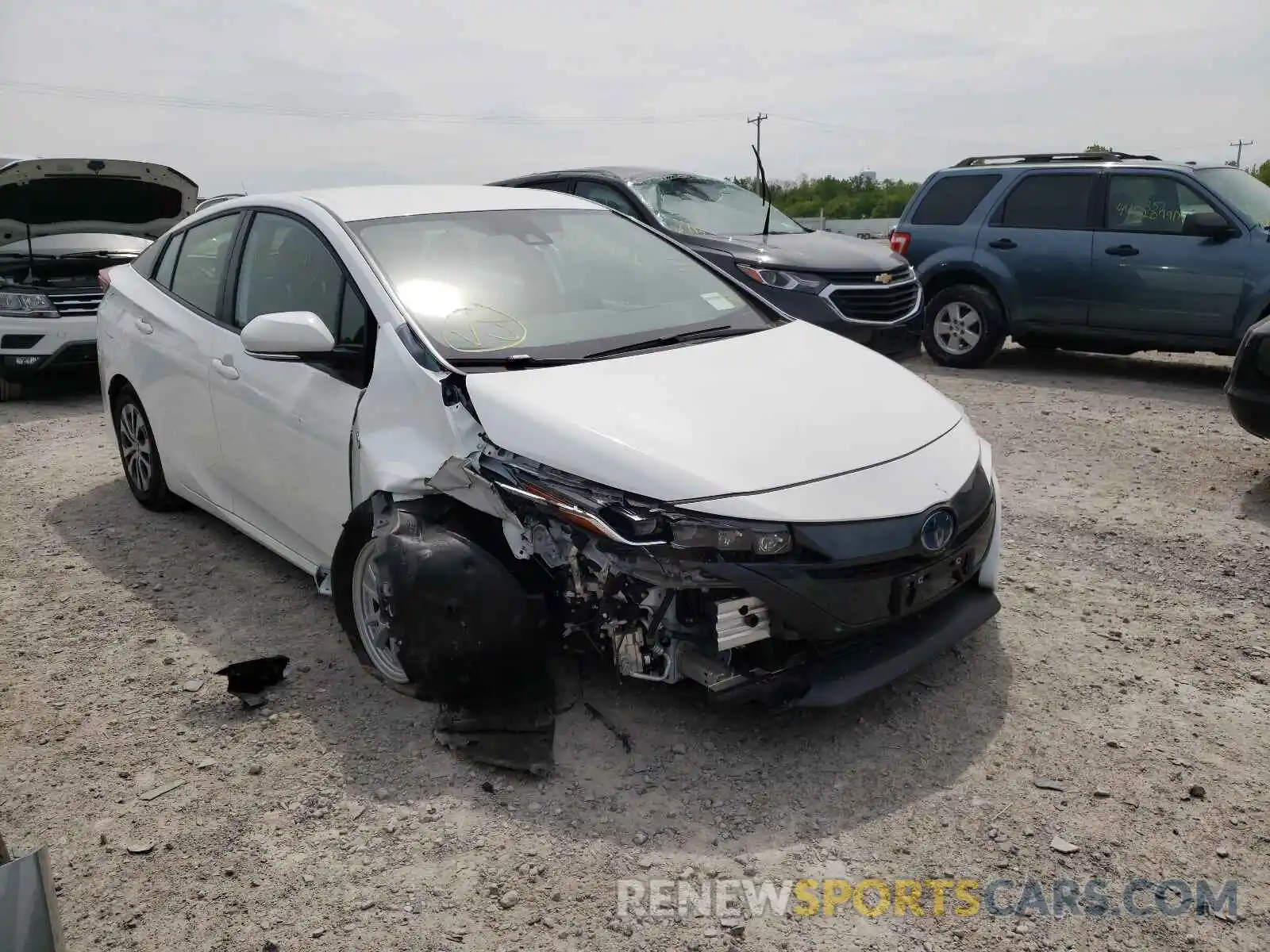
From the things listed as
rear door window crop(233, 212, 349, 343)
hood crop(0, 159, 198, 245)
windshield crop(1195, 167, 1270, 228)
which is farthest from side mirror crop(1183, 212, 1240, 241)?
hood crop(0, 159, 198, 245)

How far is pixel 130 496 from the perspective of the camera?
589cm

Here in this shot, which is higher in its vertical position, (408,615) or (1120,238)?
(1120,238)

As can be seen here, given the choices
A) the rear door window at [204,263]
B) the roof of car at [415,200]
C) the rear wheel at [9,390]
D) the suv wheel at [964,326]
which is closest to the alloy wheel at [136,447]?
the rear door window at [204,263]

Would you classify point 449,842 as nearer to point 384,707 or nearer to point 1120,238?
point 384,707

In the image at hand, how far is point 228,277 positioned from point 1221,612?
427 centimetres

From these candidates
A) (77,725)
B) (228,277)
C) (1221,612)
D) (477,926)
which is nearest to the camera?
(477,926)

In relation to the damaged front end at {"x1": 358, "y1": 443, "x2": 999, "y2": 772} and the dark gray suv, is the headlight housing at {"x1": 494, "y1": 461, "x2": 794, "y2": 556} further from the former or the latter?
the dark gray suv

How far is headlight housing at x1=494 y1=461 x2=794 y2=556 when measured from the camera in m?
2.93

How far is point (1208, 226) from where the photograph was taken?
817 cm

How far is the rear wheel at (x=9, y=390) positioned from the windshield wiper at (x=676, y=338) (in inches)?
276

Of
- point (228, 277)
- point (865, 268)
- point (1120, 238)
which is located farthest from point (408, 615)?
point (1120, 238)

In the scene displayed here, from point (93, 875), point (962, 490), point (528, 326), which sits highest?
point (528, 326)

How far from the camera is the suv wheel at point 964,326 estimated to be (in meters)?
9.34

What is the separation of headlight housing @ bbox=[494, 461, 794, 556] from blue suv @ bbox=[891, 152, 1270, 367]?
6769 millimetres
